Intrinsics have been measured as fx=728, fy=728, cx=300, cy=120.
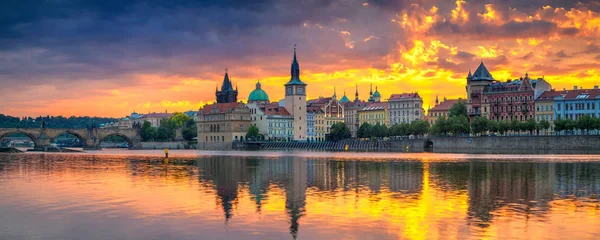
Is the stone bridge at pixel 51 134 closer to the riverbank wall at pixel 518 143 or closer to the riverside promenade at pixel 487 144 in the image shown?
the riverside promenade at pixel 487 144

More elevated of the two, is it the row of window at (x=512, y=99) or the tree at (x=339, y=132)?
the row of window at (x=512, y=99)

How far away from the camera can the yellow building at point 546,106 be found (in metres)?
156

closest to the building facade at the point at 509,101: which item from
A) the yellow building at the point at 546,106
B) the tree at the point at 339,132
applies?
the yellow building at the point at 546,106

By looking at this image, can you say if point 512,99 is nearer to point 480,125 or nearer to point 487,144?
point 480,125

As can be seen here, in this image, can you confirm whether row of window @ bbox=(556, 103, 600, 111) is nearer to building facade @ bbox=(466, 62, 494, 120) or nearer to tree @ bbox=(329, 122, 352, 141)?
building facade @ bbox=(466, 62, 494, 120)

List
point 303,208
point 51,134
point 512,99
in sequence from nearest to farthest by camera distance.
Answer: point 303,208, point 512,99, point 51,134

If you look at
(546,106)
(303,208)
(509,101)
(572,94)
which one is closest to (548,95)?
(546,106)

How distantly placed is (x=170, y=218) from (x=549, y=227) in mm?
14665

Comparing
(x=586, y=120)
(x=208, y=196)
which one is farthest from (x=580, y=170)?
(x=586, y=120)

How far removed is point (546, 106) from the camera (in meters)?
157

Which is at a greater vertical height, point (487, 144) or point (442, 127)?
point (442, 127)

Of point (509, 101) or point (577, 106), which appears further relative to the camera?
point (509, 101)

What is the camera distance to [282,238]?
80.8ft

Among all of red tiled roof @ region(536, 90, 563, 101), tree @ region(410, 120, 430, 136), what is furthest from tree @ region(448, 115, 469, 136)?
red tiled roof @ region(536, 90, 563, 101)
